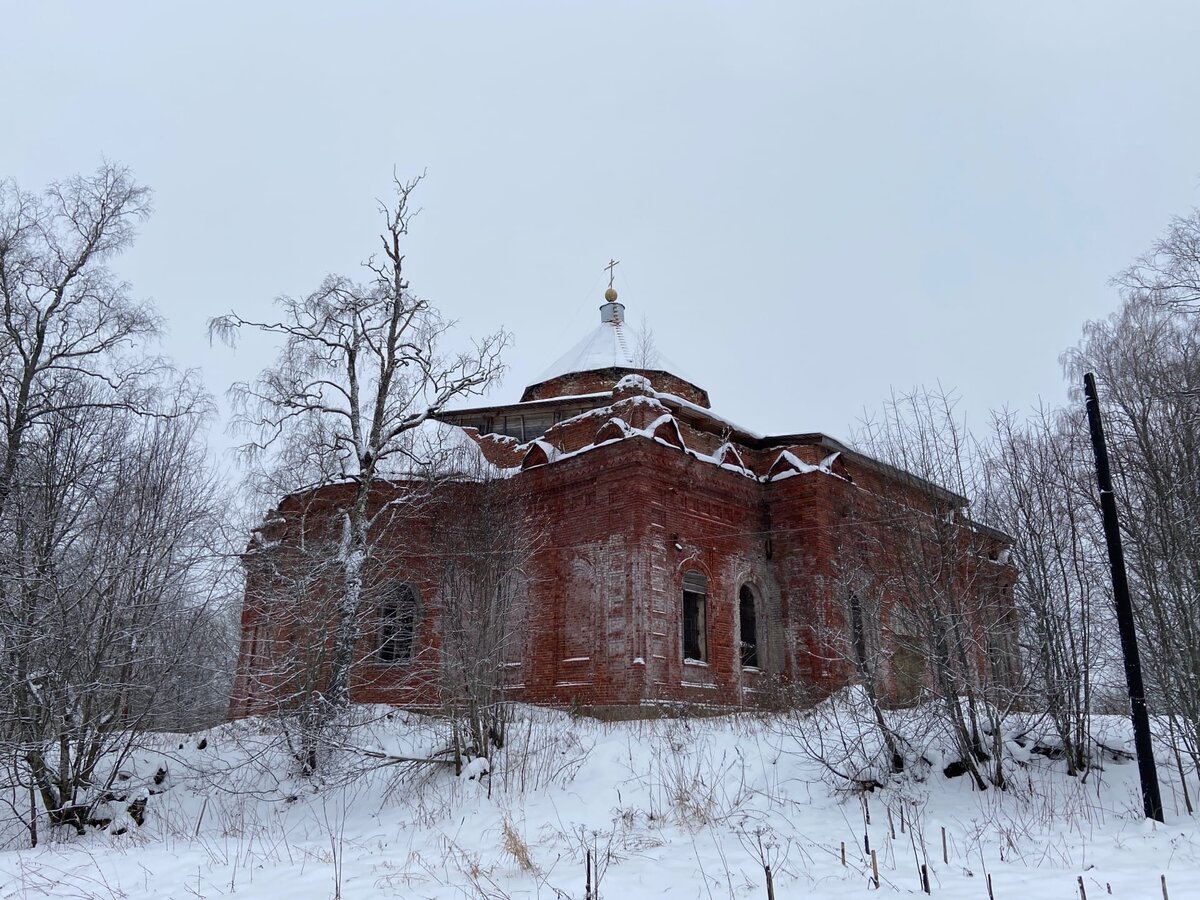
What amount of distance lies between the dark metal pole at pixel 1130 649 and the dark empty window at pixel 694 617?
7.97m

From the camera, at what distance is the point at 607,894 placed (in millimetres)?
7297

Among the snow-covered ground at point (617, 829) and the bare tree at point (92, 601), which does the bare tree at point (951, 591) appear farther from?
the bare tree at point (92, 601)

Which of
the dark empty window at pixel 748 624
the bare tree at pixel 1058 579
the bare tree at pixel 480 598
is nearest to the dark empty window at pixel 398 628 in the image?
the bare tree at pixel 480 598

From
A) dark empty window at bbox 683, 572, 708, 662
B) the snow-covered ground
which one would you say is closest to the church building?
dark empty window at bbox 683, 572, 708, 662

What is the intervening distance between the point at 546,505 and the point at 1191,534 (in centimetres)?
1040

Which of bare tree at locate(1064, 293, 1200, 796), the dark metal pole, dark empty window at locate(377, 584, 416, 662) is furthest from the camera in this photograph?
dark empty window at locate(377, 584, 416, 662)

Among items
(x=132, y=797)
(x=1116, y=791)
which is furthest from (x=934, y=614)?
(x=132, y=797)

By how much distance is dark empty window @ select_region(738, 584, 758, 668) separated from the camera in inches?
680

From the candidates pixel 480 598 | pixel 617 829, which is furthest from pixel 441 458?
pixel 617 829

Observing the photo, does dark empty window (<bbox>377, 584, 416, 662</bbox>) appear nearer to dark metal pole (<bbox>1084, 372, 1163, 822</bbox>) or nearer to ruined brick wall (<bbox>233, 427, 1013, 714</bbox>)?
ruined brick wall (<bbox>233, 427, 1013, 714</bbox>)

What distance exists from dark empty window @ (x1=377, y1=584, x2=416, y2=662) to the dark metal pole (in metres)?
11.6

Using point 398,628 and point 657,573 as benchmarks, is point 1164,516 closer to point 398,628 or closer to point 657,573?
point 657,573

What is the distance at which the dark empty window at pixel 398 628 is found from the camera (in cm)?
1684

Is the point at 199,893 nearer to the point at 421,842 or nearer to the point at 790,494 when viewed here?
the point at 421,842
